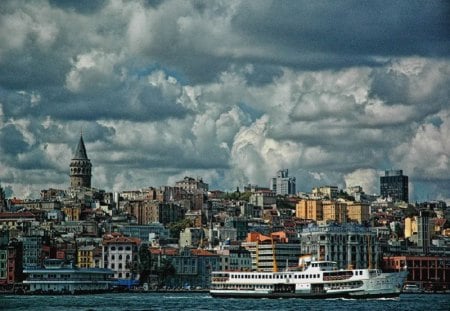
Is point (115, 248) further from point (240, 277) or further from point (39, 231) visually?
point (240, 277)

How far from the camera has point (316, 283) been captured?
90.4 meters

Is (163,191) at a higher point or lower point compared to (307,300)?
higher

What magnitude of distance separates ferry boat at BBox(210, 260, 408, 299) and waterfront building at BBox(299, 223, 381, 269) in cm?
3191

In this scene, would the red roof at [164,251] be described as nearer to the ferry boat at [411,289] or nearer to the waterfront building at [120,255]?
the waterfront building at [120,255]

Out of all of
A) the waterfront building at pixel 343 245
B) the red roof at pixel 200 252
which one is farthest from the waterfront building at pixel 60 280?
the waterfront building at pixel 343 245

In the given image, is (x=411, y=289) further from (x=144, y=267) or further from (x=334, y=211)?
(x=334, y=211)

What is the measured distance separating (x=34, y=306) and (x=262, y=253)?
54.0 metres

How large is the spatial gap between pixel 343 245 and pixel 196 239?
28.9m

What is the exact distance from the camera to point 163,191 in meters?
196

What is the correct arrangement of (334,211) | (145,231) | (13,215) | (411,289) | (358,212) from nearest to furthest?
1. (411,289)
2. (145,231)
3. (13,215)
4. (334,211)
5. (358,212)

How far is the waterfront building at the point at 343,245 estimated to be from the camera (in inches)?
4980

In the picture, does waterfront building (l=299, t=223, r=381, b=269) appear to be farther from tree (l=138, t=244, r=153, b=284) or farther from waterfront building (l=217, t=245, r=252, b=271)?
tree (l=138, t=244, r=153, b=284)

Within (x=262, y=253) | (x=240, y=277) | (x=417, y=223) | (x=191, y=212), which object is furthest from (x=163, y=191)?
(x=240, y=277)

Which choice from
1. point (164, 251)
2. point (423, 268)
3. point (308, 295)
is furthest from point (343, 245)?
point (308, 295)
